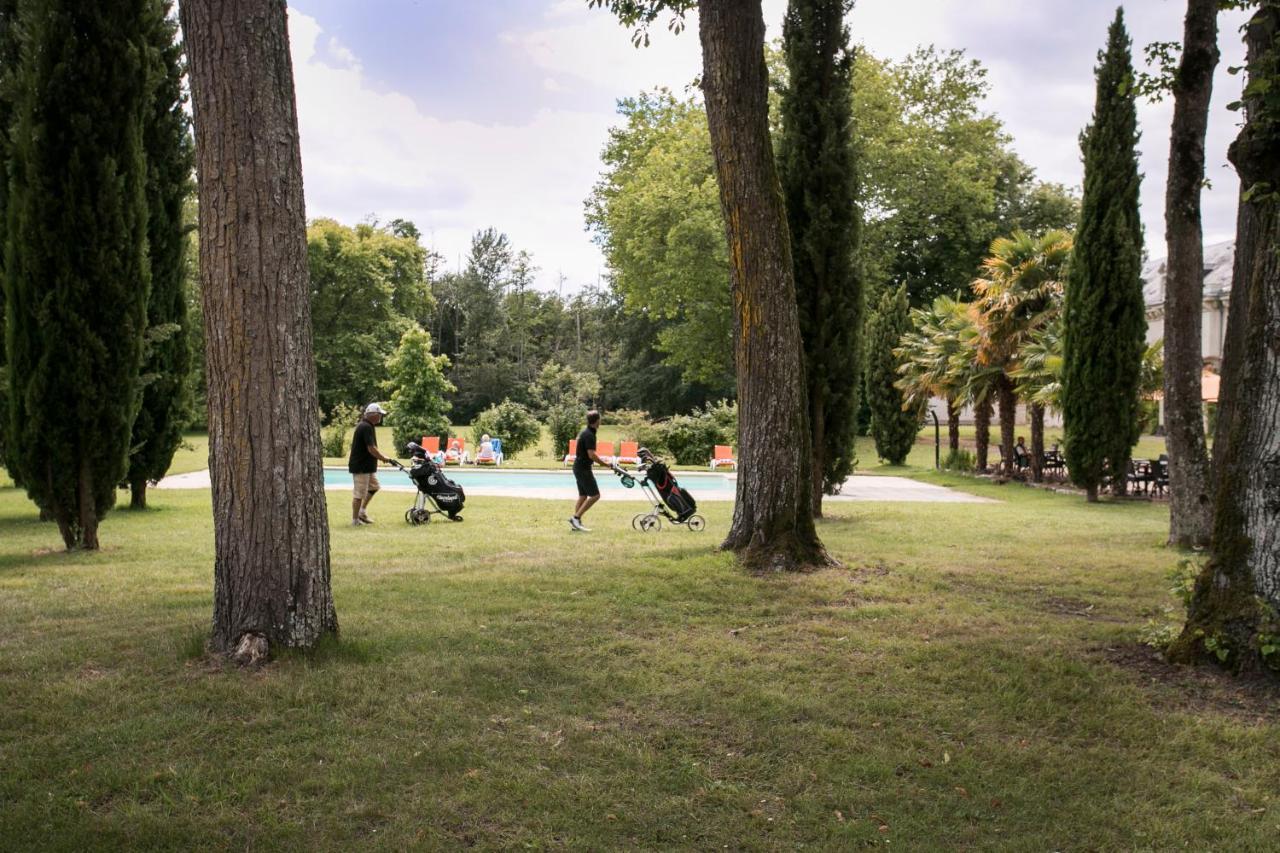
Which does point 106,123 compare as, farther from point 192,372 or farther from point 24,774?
point 24,774

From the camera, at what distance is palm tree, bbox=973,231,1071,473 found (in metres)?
20.7

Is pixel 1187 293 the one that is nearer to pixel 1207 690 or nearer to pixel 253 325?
pixel 1207 690

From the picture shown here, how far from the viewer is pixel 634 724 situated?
4.63 metres

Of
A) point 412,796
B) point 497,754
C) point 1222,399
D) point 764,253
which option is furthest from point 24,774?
point 1222,399

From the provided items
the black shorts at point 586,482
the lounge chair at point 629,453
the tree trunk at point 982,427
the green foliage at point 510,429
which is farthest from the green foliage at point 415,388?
the black shorts at point 586,482

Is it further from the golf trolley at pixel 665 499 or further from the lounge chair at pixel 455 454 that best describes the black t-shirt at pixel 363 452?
the lounge chair at pixel 455 454

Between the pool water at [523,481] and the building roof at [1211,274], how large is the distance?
91.0 feet

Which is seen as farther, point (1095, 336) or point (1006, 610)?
point (1095, 336)

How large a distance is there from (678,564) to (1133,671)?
3.82m

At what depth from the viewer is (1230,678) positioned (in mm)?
5172

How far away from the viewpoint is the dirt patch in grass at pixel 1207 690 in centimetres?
483

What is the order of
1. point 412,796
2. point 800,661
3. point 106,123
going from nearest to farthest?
point 412,796, point 800,661, point 106,123

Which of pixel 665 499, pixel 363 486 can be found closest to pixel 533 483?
pixel 363 486

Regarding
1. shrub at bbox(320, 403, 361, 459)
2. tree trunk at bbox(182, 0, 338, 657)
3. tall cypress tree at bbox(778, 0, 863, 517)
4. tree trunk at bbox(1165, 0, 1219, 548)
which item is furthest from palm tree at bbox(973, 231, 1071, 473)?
tree trunk at bbox(182, 0, 338, 657)
